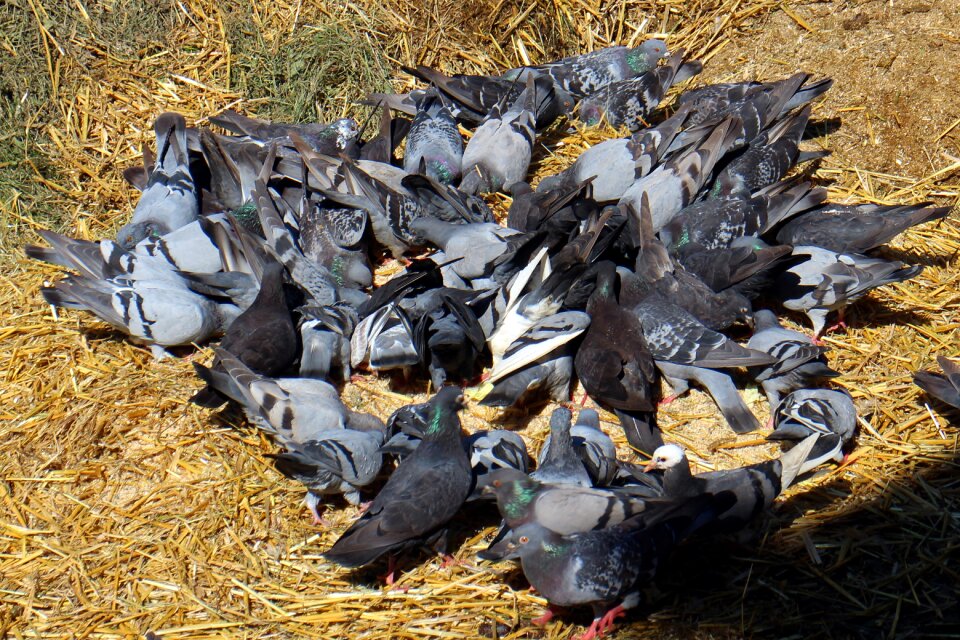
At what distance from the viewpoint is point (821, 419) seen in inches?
180

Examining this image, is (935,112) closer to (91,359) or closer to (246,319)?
(246,319)

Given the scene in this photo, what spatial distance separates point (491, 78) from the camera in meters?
7.33

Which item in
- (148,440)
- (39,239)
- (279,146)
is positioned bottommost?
(148,440)

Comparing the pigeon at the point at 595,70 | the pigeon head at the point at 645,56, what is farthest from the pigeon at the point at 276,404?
the pigeon head at the point at 645,56

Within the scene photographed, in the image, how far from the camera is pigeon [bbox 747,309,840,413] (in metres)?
4.84

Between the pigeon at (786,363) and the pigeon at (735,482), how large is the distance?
0.63m

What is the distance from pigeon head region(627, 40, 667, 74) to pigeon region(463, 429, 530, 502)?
422cm

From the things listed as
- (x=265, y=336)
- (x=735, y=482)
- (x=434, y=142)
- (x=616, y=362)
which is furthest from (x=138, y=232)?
(x=735, y=482)

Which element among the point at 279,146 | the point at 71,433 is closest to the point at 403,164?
the point at 279,146

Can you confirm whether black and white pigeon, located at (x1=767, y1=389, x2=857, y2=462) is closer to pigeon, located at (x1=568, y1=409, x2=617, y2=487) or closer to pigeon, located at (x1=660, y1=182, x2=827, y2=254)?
pigeon, located at (x1=568, y1=409, x2=617, y2=487)

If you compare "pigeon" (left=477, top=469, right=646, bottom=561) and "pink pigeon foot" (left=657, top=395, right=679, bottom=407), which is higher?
"pigeon" (left=477, top=469, right=646, bottom=561)

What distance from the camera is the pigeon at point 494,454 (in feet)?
14.9

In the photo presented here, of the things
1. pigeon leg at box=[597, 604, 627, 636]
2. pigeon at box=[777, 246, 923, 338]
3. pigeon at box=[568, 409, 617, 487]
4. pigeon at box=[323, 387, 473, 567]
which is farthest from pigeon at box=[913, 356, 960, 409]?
pigeon at box=[323, 387, 473, 567]

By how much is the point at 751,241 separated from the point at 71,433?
444 centimetres
